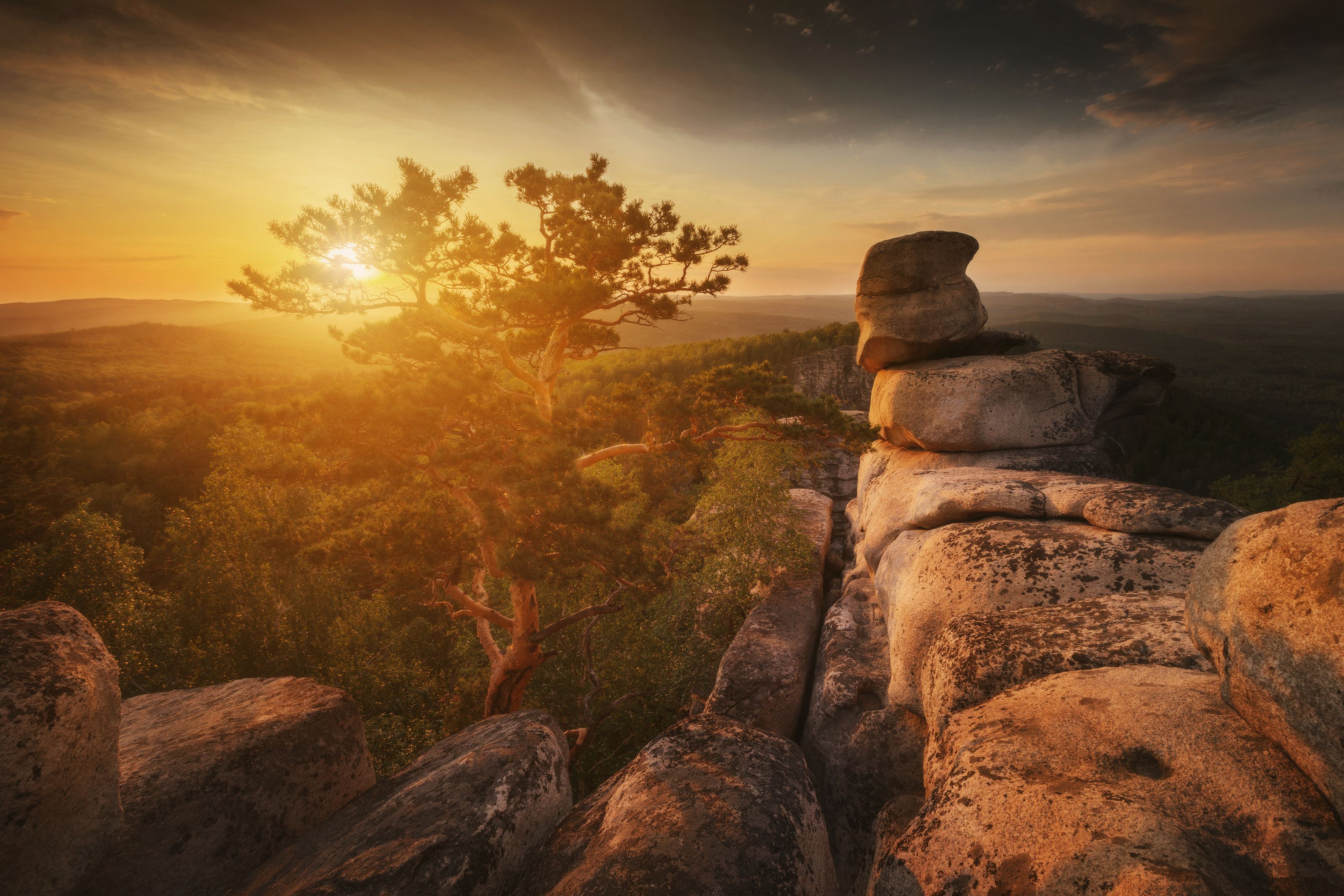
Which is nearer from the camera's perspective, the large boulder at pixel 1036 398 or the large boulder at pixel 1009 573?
the large boulder at pixel 1009 573

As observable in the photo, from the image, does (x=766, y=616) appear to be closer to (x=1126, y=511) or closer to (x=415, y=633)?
(x=1126, y=511)

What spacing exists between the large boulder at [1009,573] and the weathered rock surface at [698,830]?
4.29m

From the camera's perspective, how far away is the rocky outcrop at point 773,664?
1370 cm

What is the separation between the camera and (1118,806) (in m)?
4.30

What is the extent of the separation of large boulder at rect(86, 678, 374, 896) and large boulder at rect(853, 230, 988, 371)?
18241 mm

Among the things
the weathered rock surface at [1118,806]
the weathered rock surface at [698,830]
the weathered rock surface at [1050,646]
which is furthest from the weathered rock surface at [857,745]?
the weathered rock surface at [1118,806]

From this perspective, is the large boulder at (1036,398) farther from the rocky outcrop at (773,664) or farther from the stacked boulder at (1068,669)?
the rocky outcrop at (773,664)

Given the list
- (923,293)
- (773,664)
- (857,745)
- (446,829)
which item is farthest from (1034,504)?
(446,829)

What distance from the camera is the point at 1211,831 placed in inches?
157

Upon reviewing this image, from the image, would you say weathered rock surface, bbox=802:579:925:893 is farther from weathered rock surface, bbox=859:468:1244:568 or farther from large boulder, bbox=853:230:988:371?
large boulder, bbox=853:230:988:371

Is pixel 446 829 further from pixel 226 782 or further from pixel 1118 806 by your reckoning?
pixel 1118 806

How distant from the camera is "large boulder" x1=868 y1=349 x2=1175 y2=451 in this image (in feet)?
46.9

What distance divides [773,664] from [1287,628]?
11.7 metres

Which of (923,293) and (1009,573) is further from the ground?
(923,293)
